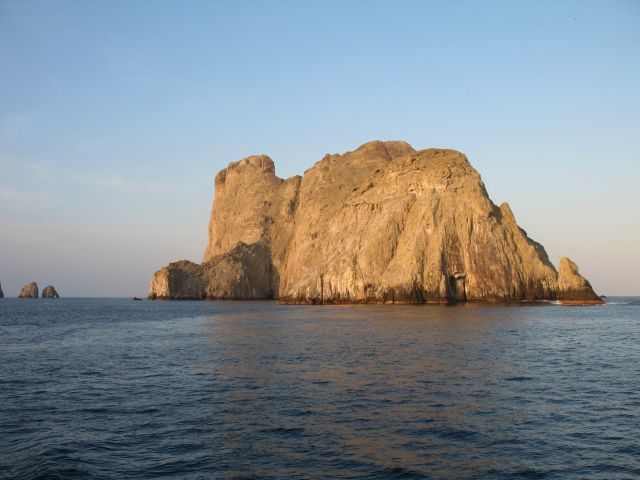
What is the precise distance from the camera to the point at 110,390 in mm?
22203

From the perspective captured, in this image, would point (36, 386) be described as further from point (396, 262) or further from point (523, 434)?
point (396, 262)

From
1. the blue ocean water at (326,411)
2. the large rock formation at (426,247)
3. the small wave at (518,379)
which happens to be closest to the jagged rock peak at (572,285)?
the large rock formation at (426,247)

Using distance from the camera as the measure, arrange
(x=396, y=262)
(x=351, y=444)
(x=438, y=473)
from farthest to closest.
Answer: (x=396, y=262) < (x=351, y=444) < (x=438, y=473)

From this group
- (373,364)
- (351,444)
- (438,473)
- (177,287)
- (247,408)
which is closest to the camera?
(438,473)

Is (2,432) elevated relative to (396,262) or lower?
lower

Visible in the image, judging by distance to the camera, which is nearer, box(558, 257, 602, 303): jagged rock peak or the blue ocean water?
the blue ocean water

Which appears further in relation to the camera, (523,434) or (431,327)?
(431,327)

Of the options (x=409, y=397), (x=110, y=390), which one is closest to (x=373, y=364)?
(x=409, y=397)

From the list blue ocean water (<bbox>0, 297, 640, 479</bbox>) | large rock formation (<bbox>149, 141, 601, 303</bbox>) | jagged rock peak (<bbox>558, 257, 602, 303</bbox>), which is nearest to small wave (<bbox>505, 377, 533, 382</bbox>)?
blue ocean water (<bbox>0, 297, 640, 479</bbox>)

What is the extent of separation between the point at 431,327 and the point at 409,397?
27.4 m

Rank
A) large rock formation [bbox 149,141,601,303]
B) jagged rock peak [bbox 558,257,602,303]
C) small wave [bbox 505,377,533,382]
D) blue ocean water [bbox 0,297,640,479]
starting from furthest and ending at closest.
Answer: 1. large rock formation [bbox 149,141,601,303]
2. jagged rock peak [bbox 558,257,602,303]
3. small wave [bbox 505,377,533,382]
4. blue ocean water [bbox 0,297,640,479]

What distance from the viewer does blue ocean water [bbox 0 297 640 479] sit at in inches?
510

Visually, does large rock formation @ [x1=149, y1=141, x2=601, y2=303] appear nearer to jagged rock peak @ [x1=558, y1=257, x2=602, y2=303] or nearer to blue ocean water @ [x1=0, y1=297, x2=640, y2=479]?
jagged rock peak @ [x1=558, y1=257, x2=602, y2=303]

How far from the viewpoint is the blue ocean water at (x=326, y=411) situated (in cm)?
1295
